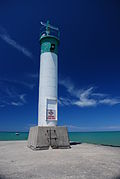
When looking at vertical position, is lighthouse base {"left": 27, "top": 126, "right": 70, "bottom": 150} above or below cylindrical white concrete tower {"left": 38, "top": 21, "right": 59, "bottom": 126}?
below

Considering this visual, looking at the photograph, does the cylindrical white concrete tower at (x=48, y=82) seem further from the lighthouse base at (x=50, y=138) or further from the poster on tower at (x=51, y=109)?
the lighthouse base at (x=50, y=138)

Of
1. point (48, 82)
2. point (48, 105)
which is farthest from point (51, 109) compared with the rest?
point (48, 82)

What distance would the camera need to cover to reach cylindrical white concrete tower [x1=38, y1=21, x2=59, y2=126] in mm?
15391

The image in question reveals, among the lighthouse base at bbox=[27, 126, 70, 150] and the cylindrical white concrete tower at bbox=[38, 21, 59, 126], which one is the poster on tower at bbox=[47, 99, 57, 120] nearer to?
the cylindrical white concrete tower at bbox=[38, 21, 59, 126]

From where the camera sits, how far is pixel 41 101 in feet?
51.8

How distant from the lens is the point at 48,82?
52.5 feet

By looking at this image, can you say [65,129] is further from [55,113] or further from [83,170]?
[83,170]

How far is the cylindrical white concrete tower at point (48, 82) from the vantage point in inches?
606

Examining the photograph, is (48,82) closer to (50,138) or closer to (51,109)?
(51,109)

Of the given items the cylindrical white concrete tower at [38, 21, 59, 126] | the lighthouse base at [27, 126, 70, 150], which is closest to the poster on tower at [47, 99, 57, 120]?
the cylindrical white concrete tower at [38, 21, 59, 126]

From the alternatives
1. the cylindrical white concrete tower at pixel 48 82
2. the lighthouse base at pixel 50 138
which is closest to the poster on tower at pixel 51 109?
the cylindrical white concrete tower at pixel 48 82

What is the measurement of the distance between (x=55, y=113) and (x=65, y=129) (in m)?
1.81

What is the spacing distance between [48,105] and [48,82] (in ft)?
7.54

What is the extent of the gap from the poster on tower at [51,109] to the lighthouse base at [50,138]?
43.1 inches
